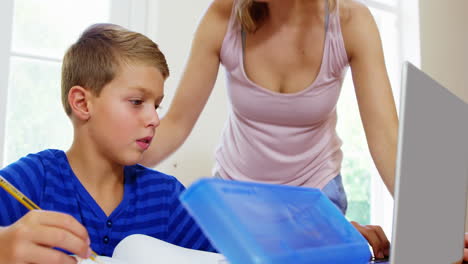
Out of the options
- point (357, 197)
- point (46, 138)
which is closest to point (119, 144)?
point (46, 138)

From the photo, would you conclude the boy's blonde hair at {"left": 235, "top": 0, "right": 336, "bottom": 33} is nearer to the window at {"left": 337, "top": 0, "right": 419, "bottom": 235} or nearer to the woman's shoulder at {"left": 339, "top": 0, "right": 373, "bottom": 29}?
the woman's shoulder at {"left": 339, "top": 0, "right": 373, "bottom": 29}

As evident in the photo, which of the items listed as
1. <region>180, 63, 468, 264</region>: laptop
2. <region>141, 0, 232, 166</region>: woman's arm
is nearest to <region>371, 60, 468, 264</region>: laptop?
<region>180, 63, 468, 264</region>: laptop

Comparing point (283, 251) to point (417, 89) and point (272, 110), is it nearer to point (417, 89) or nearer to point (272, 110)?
point (417, 89)

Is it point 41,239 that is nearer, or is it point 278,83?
point 41,239

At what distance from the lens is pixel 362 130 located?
308 cm

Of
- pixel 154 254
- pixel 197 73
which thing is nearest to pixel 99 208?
pixel 154 254

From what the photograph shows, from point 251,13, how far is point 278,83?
18 centimetres

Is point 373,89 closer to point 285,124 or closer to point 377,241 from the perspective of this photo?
point 285,124

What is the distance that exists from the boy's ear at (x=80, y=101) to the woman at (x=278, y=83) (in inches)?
10.3

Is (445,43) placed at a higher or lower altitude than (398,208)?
higher

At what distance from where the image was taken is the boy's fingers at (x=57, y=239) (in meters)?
0.41

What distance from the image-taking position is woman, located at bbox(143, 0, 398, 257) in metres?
1.10

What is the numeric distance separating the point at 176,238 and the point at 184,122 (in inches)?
15.0

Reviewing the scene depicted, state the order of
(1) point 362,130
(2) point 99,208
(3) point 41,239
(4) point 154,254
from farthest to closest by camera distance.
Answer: (1) point 362,130, (2) point 99,208, (4) point 154,254, (3) point 41,239
